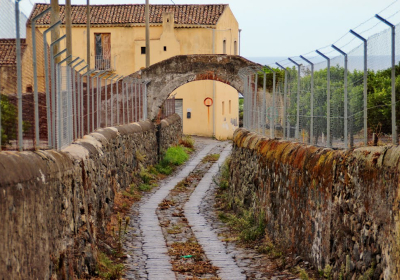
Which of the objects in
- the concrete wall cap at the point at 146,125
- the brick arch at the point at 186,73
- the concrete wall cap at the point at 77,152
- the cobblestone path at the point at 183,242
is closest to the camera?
the concrete wall cap at the point at 77,152

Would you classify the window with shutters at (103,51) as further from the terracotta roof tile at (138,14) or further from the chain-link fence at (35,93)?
the chain-link fence at (35,93)

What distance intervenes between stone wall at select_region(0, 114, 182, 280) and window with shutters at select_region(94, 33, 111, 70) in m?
29.6

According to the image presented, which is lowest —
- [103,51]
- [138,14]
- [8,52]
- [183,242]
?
[183,242]

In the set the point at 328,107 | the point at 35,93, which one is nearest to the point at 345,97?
the point at 328,107

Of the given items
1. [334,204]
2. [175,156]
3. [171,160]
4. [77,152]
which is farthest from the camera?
[175,156]

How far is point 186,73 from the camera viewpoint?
2467 cm

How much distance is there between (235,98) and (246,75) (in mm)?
26533

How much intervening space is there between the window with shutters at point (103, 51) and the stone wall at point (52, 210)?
29.6 m

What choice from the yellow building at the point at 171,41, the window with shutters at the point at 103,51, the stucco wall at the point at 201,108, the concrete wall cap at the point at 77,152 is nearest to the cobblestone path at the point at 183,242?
the concrete wall cap at the point at 77,152

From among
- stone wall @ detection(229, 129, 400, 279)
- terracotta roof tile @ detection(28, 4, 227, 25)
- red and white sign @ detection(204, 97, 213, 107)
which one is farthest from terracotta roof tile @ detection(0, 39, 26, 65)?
terracotta roof tile @ detection(28, 4, 227, 25)

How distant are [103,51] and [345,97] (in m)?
34.7

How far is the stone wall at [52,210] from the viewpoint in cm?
543

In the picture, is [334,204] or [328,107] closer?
[334,204]

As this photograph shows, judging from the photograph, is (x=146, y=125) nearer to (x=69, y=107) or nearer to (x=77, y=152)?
(x=69, y=107)
